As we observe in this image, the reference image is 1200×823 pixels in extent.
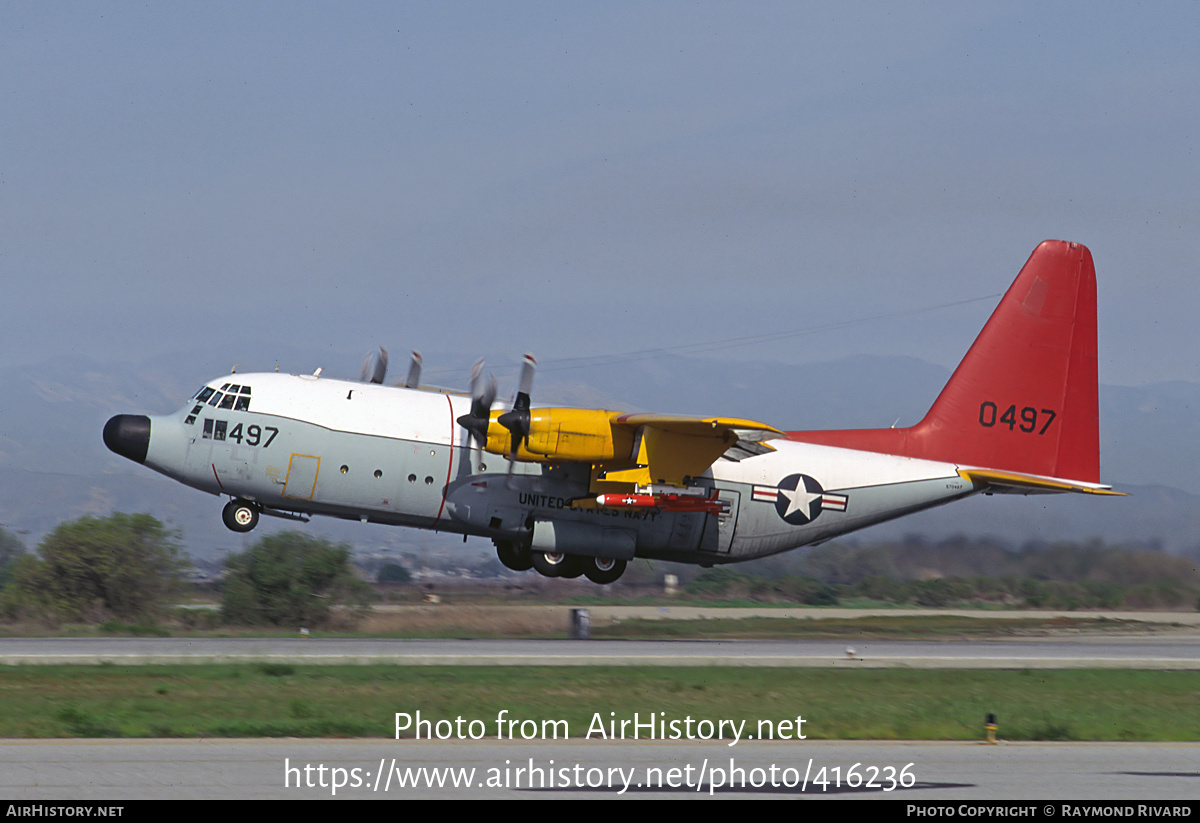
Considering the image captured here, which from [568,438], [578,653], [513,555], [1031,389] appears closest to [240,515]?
[513,555]

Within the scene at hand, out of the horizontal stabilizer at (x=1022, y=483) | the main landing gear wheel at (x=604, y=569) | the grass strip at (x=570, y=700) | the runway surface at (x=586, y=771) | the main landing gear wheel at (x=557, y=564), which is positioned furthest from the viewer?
the horizontal stabilizer at (x=1022, y=483)

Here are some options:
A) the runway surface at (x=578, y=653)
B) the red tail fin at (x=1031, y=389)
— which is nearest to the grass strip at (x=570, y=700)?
the runway surface at (x=578, y=653)

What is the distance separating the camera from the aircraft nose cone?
1176 inches

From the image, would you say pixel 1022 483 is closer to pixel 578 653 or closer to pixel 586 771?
pixel 578 653

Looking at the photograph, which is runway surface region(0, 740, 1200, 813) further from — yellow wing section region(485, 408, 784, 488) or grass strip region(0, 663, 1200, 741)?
yellow wing section region(485, 408, 784, 488)

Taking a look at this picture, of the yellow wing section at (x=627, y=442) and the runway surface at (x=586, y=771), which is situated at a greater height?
the yellow wing section at (x=627, y=442)

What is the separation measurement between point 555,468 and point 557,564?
8.38 feet

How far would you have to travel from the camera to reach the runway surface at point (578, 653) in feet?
88.3

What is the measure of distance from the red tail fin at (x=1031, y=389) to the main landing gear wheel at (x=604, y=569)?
7896 mm

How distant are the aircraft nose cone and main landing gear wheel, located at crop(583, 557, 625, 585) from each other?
36.9ft

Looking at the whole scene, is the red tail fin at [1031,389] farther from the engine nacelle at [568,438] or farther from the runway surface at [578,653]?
the engine nacelle at [568,438]

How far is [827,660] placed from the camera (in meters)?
29.6

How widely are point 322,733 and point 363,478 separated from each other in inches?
451
